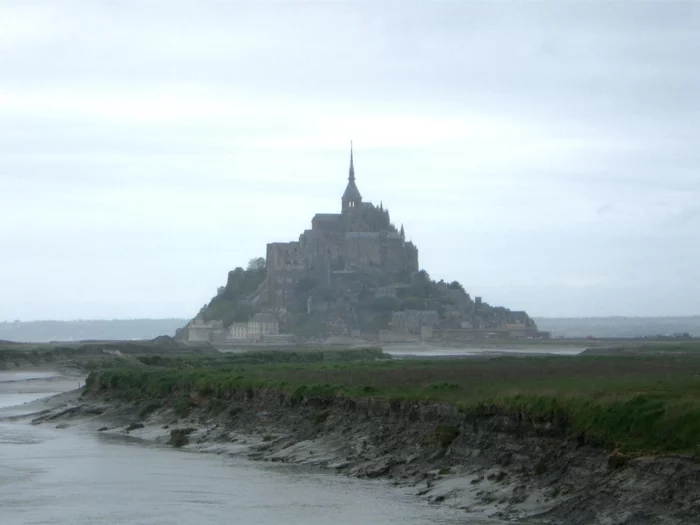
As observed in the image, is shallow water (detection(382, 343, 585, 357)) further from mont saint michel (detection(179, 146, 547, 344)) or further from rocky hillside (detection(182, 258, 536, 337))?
rocky hillside (detection(182, 258, 536, 337))

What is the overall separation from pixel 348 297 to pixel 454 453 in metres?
144

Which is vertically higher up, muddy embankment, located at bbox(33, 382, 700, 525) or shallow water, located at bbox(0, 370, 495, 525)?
muddy embankment, located at bbox(33, 382, 700, 525)

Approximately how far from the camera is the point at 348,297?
16612 centimetres

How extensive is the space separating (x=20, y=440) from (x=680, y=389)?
1830 cm

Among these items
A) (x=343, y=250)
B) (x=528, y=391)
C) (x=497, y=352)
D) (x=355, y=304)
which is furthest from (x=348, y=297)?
(x=528, y=391)

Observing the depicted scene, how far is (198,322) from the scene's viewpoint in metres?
163

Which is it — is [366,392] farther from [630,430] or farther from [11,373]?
[11,373]

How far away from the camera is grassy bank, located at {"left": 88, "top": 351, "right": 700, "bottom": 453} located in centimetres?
1842

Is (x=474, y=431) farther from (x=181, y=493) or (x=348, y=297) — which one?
(x=348, y=297)

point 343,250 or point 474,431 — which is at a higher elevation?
point 343,250

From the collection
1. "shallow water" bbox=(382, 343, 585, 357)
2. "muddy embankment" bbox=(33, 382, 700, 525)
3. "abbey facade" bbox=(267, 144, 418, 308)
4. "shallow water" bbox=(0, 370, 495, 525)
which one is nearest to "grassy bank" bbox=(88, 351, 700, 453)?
"muddy embankment" bbox=(33, 382, 700, 525)

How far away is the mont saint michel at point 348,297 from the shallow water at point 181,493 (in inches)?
4840

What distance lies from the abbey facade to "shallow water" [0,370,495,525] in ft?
453

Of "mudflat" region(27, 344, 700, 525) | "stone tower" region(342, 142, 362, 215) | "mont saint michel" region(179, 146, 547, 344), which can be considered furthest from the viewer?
"stone tower" region(342, 142, 362, 215)
